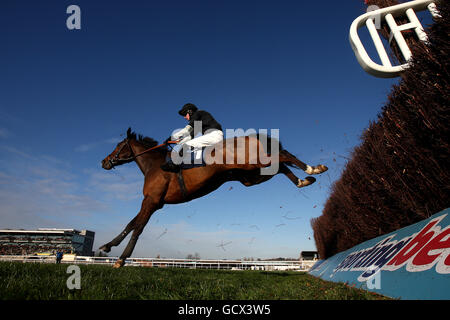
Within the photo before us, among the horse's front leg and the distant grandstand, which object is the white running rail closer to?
the horse's front leg

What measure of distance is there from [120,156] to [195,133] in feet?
8.94

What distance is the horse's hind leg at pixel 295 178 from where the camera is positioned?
18.7 feet

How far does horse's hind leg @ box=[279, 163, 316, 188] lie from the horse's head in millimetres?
4389

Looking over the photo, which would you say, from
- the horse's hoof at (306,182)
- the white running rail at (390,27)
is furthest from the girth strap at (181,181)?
the white running rail at (390,27)

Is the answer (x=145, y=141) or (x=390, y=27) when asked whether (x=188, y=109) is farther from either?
(x=390, y=27)

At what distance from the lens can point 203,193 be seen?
6527 mm

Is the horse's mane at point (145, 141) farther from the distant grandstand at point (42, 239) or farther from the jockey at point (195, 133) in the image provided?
the distant grandstand at point (42, 239)

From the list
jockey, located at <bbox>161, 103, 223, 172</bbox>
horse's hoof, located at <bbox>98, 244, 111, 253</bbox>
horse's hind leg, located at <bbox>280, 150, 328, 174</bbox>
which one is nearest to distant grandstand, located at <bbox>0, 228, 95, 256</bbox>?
horse's hoof, located at <bbox>98, 244, 111, 253</bbox>

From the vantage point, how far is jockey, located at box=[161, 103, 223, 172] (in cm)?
627

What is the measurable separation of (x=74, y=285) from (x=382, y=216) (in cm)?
792
